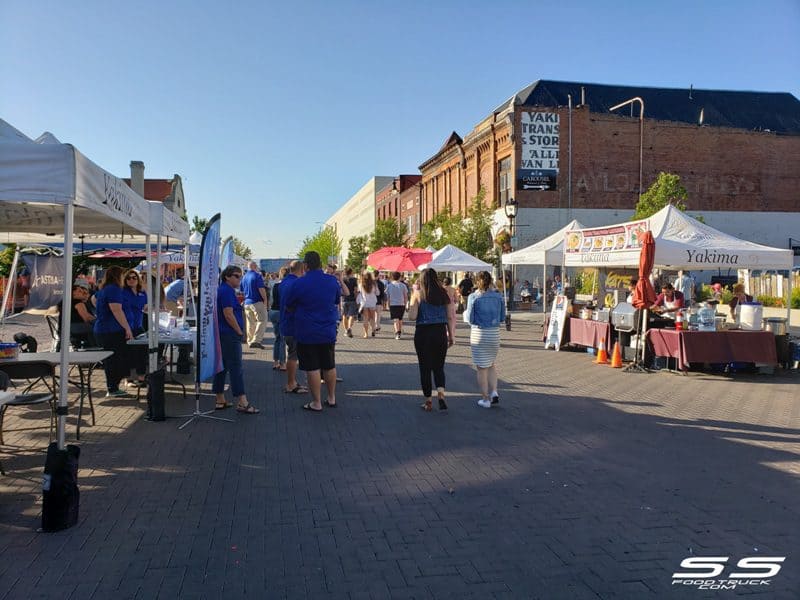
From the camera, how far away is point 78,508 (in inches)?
185

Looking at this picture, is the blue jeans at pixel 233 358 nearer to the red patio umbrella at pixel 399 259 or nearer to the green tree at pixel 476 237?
the red patio umbrella at pixel 399 259

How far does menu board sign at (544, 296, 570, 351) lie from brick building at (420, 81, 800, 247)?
1926 cm

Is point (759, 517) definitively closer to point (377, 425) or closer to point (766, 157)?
point (377, 425)

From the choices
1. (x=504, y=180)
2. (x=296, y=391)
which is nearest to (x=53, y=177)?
(x=296, y=391)

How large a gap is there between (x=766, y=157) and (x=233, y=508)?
41804 mm

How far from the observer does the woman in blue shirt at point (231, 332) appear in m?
8.10

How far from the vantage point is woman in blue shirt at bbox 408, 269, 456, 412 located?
8.62 m

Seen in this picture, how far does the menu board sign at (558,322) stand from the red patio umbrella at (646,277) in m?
3.65

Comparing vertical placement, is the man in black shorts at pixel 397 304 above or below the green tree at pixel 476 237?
below

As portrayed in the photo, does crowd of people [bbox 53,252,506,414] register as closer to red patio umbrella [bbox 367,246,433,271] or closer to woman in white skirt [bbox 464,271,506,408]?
woman in white skirt [bbox 464,271,506,408]

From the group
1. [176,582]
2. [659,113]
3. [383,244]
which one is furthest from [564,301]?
[383,244]

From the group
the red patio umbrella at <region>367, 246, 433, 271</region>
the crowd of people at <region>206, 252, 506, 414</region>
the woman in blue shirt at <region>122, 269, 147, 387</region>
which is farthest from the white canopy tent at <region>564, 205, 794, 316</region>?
the woman in blue shirt at <region>122, 269, 147, 387</region>

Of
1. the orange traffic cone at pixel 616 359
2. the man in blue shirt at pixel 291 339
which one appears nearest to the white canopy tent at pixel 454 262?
the orange traffic cone at pixel 616 359

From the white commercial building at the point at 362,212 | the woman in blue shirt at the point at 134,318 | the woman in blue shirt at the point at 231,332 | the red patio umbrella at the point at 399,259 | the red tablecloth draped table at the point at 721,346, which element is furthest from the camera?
the white commercial building at the point at 362,212
